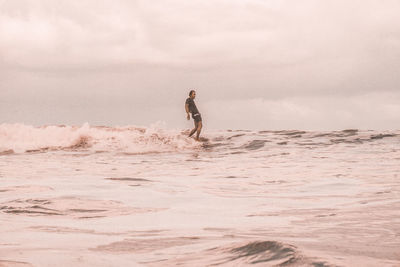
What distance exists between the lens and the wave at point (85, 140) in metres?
22.0

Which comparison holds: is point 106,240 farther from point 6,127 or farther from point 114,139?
point 6,127

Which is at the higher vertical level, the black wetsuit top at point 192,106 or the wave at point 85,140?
the black wetsuit top at point 192,106

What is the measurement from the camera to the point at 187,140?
74.6ft

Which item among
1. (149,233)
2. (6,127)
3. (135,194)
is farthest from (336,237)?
(6,127)

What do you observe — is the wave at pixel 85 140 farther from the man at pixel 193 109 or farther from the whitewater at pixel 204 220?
the whitewater at pixel 204 220

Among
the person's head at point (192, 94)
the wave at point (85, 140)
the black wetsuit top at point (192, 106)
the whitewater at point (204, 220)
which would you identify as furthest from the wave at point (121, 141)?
the whitewater at point (204, 220)

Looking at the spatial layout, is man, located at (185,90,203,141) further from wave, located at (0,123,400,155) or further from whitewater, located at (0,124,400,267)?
whitewater, located at (0,124,400,267)

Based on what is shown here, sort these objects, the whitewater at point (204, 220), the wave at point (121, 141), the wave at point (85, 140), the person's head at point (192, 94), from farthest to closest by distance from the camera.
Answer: the wave at point (85, 140) < the wave at point (121, 141) < the person's head at point (192, 94) < the whitewater at point (204, 220)

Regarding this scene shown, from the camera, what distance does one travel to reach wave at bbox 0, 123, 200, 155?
22.0m

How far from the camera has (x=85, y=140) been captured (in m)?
24.5

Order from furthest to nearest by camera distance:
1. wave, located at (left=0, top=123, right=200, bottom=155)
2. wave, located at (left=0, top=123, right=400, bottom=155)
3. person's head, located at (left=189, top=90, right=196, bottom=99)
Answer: wave, located at (left=0, top=123, right=200, bottom=155)
wave, located at (left=0, top=123, right=400, bottom=155)
person's head, located at (left=189, top=90, right=196, bottom=99)

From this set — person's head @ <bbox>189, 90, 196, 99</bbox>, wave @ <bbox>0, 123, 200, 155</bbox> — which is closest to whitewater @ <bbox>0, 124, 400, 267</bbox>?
person's head @ <bbox>189, 90, 196, 99</bbox>

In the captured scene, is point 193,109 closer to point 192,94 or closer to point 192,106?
point 192,106

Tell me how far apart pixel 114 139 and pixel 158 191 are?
56.6 ft
